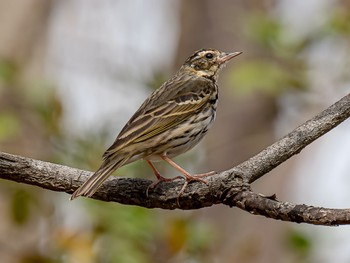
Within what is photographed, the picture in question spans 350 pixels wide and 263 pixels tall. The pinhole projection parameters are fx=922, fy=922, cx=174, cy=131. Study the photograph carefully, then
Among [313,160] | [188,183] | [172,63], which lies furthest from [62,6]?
[188,183]

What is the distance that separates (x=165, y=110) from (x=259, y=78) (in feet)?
4.29

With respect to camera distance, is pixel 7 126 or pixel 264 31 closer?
pixel 7 126

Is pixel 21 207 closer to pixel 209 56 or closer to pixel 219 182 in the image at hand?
pixel 209 56

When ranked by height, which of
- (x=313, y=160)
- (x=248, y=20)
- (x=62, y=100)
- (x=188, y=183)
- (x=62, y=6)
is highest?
(x=62, y=6)

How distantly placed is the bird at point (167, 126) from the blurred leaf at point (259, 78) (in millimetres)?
280

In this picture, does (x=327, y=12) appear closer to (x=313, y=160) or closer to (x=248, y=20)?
(x=248, y=20)

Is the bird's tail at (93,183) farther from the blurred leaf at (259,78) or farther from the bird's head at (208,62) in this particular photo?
the bird's head at (208,62)

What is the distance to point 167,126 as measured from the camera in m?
7.52

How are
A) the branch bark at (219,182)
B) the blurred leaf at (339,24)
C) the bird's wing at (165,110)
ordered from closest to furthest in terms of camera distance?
the branch bark at (219,182), the bird's wing at (165,110), the blurred leaf at (339,24)

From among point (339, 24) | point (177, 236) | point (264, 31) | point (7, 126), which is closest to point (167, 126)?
point (177, 236)

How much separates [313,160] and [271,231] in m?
2.09

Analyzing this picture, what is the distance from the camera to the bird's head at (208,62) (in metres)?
8.84

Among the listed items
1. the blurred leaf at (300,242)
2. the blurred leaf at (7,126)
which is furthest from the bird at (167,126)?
the blurred leaf at (300,242)

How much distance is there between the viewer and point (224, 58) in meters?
8.86
